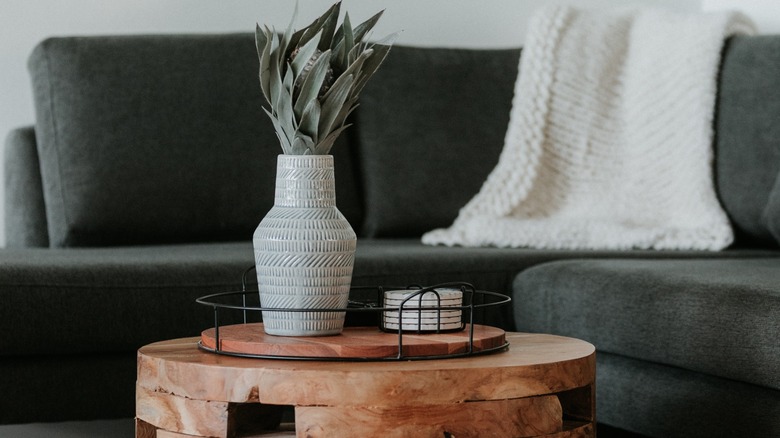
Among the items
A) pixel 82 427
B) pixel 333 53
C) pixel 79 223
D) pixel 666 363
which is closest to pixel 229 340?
pixel 333 53

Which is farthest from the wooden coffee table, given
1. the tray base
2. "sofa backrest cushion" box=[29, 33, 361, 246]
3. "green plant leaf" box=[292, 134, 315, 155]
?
"sofa backrest cushion" box=[29, 33, 361, 246]

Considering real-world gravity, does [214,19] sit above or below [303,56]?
above

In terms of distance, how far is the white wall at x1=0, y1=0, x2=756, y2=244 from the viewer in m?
2.49

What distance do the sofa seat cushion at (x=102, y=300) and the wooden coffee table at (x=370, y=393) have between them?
0.56 meters

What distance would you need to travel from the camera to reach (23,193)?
2.32 m

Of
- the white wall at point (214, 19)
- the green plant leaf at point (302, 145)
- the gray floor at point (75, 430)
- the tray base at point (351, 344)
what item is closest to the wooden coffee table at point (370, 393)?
the tray base at point (351, 344)

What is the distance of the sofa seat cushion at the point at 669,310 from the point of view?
4.73 ft

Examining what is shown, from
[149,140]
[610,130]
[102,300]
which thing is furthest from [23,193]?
[610,130]

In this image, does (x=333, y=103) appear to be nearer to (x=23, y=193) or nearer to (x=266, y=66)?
(x=266, y=66)

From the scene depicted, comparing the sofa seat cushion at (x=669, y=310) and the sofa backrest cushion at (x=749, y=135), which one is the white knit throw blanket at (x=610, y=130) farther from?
the sofa seat cushion at (x=669, y=310)

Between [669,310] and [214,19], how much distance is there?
4.99ft

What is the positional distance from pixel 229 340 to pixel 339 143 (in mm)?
1346

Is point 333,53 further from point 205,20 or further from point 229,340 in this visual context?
point 205,20

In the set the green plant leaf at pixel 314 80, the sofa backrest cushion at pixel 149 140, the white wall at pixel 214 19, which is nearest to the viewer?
the green plant leaf at pixel 314 80
